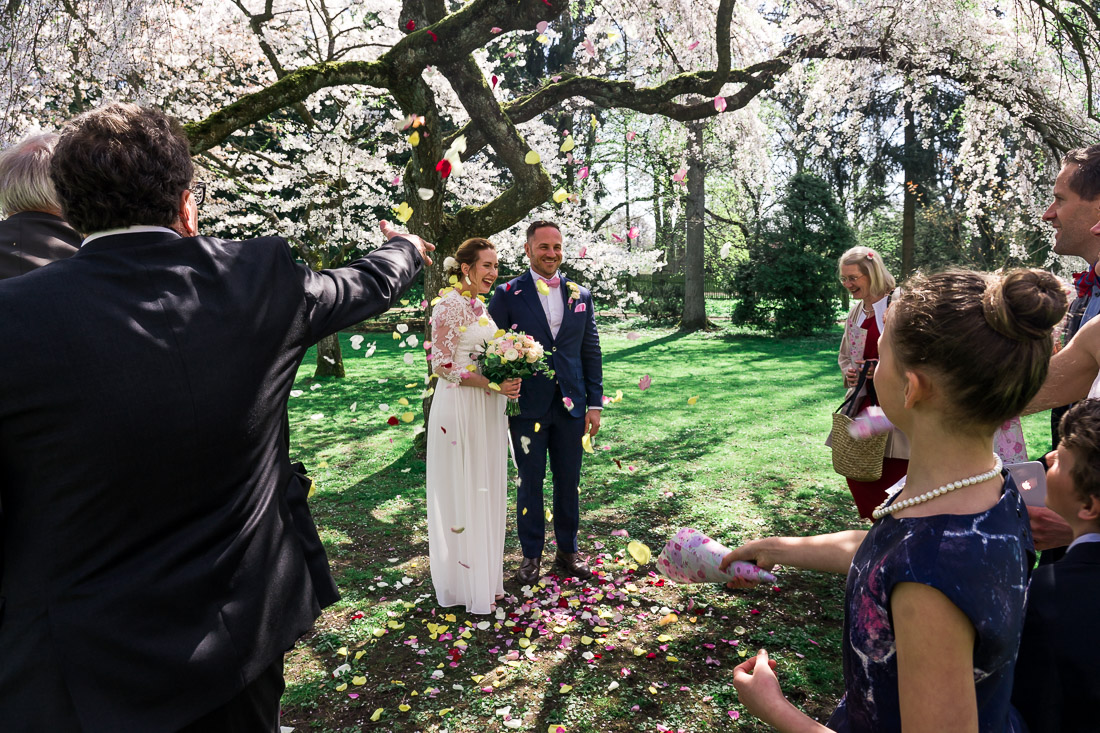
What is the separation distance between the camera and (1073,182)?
2.79 m

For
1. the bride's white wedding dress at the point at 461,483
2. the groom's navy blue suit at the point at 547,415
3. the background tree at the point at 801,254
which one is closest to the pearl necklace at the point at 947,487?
the bride's white wedding dress at the point at 461,483

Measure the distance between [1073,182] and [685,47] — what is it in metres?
6.35

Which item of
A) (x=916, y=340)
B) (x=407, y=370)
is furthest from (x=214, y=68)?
(x=916, y=340)

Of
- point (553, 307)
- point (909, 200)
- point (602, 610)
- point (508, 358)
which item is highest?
point (909, 200)

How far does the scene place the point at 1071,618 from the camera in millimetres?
1565

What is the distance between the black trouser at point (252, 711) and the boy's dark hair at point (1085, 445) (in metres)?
2.19

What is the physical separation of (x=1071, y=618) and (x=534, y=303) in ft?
11.4

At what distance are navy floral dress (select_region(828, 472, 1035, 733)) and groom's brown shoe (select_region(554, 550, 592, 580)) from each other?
3.26 m

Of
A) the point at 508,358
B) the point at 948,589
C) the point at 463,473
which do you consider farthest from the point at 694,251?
the point at 948,589

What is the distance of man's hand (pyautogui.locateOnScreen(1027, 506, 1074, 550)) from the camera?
189 cm

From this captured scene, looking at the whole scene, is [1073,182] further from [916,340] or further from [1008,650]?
[1008,650]

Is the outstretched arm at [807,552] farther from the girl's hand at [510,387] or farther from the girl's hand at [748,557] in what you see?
the girl's hand at [510,387]

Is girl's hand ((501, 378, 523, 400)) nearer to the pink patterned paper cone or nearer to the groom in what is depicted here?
the groom

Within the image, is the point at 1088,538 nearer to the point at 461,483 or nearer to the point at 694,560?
Result: the point at 694,560
